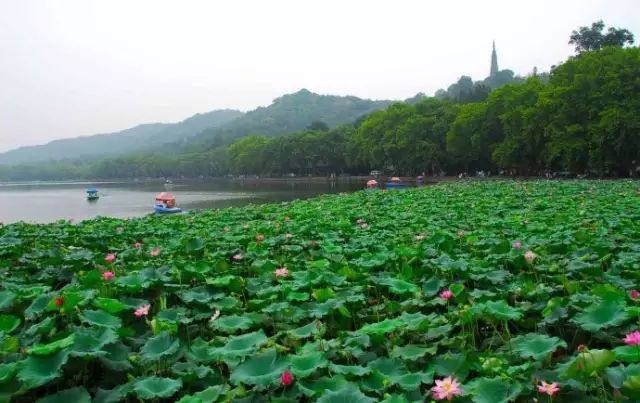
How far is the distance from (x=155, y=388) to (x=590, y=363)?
1.86 meters

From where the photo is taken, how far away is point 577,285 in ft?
11.9

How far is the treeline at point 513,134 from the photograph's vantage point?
3108 centimetres

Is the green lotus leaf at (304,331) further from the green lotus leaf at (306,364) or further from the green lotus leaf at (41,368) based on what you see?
the green lotus leaf at (41,368)

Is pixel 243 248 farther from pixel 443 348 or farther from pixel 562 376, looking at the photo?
pixel 562 376

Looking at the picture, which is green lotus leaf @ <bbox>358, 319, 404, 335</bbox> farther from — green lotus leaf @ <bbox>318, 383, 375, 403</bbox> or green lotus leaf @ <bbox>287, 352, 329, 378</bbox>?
green lotus leaf @ <bbox>318, 383, 375, 403</bbox>

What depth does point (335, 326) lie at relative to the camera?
336 centimetres

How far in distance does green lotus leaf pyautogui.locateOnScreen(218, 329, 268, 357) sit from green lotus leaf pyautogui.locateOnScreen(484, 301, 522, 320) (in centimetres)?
132

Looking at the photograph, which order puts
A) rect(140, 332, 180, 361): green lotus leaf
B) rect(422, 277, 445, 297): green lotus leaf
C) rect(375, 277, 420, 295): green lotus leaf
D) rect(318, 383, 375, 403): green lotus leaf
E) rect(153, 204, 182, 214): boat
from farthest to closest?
rect(153, 204, 182, 214): boat < rect(422, 277, 445, 297): green lotus leaf < rect(375, 277, 420, 295): green lotus leaf < rect(140, 332, 180, 361): green lotus leaf < rect(318, 383, 375, 403): green lotus leaf

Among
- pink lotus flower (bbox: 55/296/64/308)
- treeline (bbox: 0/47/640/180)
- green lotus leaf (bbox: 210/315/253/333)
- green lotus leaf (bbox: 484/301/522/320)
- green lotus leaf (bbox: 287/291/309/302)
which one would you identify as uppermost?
treeline (bbox: 0/47/640/180)

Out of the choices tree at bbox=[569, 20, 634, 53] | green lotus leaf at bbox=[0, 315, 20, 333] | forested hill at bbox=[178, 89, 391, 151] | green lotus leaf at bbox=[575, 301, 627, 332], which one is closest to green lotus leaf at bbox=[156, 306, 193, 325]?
green lotus leaf at bbox=[0, 315, 20, 333]

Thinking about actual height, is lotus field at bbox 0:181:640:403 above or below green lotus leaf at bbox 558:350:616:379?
below

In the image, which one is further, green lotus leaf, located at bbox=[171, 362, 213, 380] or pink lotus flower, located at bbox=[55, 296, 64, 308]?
pink lotus flower, located at bbox=[55, 296, 64, 308]

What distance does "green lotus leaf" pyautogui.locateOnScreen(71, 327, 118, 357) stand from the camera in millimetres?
2400

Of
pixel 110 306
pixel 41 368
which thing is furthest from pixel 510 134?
pixel 41 368
